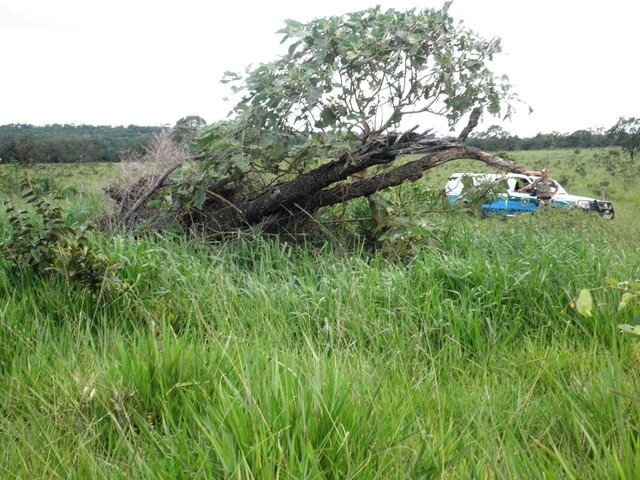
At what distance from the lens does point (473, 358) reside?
347 cm

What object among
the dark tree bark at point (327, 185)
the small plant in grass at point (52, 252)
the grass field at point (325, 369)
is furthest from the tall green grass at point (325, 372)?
the dark tree bark at point (327, 185)

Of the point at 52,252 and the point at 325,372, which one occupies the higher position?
the point at 52,252

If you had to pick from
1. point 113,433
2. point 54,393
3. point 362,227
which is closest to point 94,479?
point 113,433

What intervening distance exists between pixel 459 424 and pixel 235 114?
4328mm

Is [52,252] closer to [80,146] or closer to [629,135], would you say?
[80,146]

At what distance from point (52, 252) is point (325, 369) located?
240 centimetres

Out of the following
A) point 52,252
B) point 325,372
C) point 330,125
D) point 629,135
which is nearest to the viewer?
point 325,372

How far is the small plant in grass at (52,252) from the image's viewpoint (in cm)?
388

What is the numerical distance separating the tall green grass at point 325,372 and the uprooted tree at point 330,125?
2.76 ft

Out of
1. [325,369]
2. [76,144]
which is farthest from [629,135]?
[325,369]

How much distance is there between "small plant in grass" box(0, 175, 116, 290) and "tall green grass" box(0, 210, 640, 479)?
0.12 metres

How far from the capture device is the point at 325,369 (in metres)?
2.54

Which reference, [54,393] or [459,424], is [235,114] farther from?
[459,424]

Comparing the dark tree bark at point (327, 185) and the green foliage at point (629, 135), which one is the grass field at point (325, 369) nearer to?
the dark tree bark at point (327, 185)
